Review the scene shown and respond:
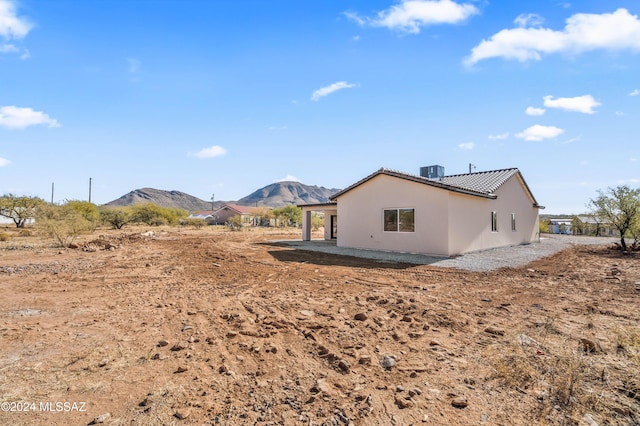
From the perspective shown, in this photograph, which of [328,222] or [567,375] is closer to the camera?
[567,375]

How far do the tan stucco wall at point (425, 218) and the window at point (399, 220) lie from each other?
0.62 feet

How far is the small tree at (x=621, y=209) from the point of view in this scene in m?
15.8

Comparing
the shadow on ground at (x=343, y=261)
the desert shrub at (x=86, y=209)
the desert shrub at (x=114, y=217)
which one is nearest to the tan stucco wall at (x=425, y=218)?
the shadow on ground at (x=343, y=261)

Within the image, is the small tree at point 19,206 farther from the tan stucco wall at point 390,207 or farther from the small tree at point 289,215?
the tan stucco wall at point 390,207

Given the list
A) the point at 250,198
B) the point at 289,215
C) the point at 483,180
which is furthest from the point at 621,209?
the point at 250,198

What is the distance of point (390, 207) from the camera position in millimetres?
14164

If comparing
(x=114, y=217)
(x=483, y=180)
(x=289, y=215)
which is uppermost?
(x=483, y=180)

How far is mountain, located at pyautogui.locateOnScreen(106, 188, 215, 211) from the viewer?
13519cm

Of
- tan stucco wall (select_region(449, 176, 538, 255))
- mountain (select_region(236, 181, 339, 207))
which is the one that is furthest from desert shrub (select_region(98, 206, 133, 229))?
mountain (select_region(236, 181, 339, 207))

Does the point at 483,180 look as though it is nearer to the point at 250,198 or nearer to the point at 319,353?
the point at 319,353

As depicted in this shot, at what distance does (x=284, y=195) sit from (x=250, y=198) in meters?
24.9

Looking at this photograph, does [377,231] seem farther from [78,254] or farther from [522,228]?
[78,254]

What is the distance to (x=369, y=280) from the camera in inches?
323

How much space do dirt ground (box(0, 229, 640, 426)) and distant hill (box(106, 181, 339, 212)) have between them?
104008mm
